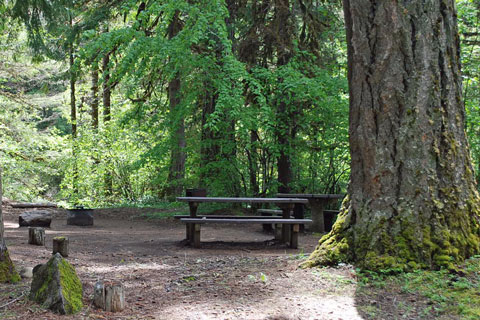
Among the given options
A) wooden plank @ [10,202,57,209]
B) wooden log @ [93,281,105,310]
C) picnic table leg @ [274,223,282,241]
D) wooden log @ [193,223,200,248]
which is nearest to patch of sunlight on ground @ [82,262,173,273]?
wooden log @ [93,281,105,310]

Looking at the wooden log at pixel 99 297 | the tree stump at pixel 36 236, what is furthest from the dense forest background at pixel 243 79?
the wooden log at pixel 99 297

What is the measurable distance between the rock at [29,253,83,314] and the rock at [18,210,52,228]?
6.82 m

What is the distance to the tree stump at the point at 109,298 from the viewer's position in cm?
392

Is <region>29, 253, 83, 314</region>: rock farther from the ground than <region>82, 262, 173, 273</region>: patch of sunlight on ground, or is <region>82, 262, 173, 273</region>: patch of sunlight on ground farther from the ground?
<region>29, 253, 83, 314</region>: rock

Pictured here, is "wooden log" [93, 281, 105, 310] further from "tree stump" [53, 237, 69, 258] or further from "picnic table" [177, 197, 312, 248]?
"picnic table" [177, 197, 312, 248]

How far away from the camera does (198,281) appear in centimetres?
488

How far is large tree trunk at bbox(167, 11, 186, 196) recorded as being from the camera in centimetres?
1246

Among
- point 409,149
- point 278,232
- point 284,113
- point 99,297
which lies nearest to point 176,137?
point 284,113

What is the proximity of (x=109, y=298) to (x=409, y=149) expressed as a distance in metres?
3.11

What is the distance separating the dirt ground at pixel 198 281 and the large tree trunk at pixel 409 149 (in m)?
0.50

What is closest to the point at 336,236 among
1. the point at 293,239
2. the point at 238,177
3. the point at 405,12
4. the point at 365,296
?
the point at 365,296

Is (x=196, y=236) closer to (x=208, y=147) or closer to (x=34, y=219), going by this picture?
(x=34, y=219)

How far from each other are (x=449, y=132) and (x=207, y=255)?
3.89m

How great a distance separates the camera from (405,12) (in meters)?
4.80
